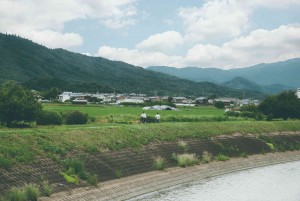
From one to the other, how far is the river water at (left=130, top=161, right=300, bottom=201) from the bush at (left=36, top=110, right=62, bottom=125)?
905 inches

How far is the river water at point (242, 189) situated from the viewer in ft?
114

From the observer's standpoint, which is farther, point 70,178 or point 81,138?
point 81,138

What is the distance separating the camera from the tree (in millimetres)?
49250

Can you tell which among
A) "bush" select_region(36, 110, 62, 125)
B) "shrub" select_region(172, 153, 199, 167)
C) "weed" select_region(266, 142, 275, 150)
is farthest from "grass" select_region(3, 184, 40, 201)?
"weed" select_region(266, 142, 275, 150)

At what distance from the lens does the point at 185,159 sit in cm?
4469

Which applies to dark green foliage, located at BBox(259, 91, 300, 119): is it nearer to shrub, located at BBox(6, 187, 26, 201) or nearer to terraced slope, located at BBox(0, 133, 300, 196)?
terraced slope, located at BBox(0, 133, 300, 196)

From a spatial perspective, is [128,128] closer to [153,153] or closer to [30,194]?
[153,153]

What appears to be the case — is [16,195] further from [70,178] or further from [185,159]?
[185,159]

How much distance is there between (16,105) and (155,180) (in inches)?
799

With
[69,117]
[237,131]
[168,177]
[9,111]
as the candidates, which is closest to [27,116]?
[9,111]

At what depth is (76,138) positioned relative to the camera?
3784cm

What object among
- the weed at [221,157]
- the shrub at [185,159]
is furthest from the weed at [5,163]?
the weed at [221,157]

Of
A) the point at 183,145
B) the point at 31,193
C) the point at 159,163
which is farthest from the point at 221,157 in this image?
the point at 31,193

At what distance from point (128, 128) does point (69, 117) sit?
15.0 metres
